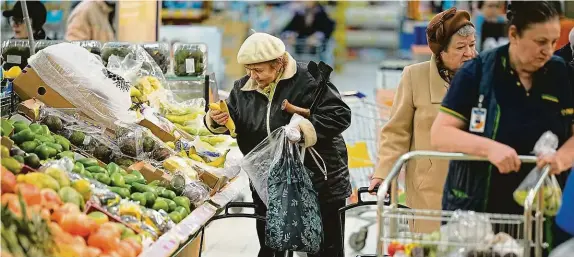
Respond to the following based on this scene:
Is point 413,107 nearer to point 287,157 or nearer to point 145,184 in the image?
point 287,157

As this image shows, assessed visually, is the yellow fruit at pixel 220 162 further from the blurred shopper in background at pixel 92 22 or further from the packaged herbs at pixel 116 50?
the blurred shopper in background at pixel 92 22

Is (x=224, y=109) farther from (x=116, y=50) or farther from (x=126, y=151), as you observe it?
(x=116, y=50)

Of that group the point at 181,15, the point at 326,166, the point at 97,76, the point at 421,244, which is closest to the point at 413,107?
the point at 326,166

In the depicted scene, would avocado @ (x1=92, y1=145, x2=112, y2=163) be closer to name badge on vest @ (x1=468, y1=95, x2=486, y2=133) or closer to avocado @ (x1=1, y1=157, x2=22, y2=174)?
avocado @ (x1=1, y1=157, x2=22, y2=174)

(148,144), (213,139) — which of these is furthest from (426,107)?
(213,139)

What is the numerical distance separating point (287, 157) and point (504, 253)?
5.87ft

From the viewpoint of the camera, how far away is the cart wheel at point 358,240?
657 cm

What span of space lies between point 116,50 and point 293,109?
6.98 ft

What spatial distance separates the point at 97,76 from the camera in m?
5.21

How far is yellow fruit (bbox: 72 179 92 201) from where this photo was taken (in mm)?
3973

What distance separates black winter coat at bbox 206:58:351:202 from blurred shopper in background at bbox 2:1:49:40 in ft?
14.6

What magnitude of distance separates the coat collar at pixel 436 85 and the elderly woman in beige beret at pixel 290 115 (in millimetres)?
609

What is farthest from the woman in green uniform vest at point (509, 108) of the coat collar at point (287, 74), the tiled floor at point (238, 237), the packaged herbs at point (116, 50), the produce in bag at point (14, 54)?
the produce in bag at point (14, 54)

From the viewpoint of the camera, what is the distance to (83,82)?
5129 millimetres
